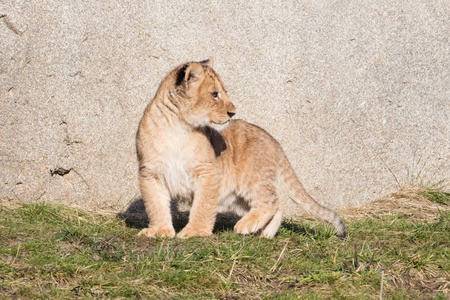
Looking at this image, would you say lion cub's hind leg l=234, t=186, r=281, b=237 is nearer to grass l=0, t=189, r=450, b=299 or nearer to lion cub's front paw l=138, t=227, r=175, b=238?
grass l=0, t=189, r=450, b=299

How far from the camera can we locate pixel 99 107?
6.75 m

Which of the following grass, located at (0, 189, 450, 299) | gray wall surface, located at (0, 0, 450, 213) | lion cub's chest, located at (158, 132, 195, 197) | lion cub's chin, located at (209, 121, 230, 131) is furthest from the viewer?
gray wall surface, located at (0, 0, 450, 213)

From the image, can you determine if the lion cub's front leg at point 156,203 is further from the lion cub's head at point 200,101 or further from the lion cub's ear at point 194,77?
Result: the lion cub's ear at point 194,77

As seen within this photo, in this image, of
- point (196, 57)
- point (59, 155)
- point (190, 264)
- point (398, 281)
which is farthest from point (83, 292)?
point (196, 57)

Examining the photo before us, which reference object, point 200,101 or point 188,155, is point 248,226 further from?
point 200,101

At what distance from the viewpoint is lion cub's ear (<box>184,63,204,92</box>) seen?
520cm

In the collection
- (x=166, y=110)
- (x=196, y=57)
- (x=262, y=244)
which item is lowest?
(x=262, y=244)

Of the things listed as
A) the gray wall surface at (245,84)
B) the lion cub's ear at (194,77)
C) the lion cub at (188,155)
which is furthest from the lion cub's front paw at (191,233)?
the gray wall surface at (245,84)

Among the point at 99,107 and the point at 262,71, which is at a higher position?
the point at 262,71

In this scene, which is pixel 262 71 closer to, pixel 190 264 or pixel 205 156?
pixel 205 156

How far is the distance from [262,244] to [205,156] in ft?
3.56

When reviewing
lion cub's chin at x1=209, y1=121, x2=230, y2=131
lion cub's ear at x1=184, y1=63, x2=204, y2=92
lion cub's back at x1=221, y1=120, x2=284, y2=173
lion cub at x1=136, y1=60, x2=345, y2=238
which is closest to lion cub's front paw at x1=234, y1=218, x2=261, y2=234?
lion cub at x1=136, y1=60, x2=345, y2=238

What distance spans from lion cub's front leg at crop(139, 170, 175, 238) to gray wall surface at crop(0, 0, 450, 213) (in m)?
1.50

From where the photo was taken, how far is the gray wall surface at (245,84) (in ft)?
21.4
